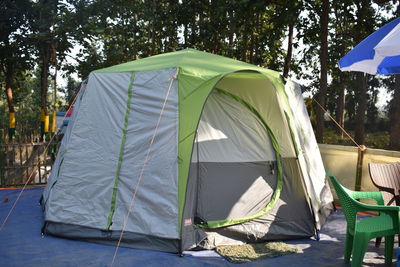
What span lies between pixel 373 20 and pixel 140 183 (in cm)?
975

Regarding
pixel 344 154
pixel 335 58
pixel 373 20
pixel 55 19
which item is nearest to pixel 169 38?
pixel 335 58

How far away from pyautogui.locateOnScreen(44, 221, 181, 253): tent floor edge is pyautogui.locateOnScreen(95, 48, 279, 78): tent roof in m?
2.03

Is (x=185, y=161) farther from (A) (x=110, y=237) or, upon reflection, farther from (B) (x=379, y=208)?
(B) (x=379, y=208)

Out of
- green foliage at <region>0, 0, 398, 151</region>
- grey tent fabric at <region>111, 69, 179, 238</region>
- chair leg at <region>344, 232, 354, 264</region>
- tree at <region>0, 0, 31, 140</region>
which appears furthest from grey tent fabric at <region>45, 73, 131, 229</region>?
tree at <region>0, 0, 31, 140</region>

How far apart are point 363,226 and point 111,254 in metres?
2.73

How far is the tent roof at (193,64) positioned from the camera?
5180 mm

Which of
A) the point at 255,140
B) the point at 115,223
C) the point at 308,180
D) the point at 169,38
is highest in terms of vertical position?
the point at 169,38

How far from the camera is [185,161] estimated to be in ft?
16.1

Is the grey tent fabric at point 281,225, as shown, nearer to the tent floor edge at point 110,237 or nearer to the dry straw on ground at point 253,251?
the dry straw on ground at point 253,251

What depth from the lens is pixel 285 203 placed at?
5.79m

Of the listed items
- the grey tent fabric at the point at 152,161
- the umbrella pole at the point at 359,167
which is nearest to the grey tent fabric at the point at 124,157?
the grey tent fabric at the point at 152,161

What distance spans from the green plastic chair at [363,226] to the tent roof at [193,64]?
188cm

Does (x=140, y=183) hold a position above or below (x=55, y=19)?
below

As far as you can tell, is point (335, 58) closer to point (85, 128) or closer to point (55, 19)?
point (55, 19)
